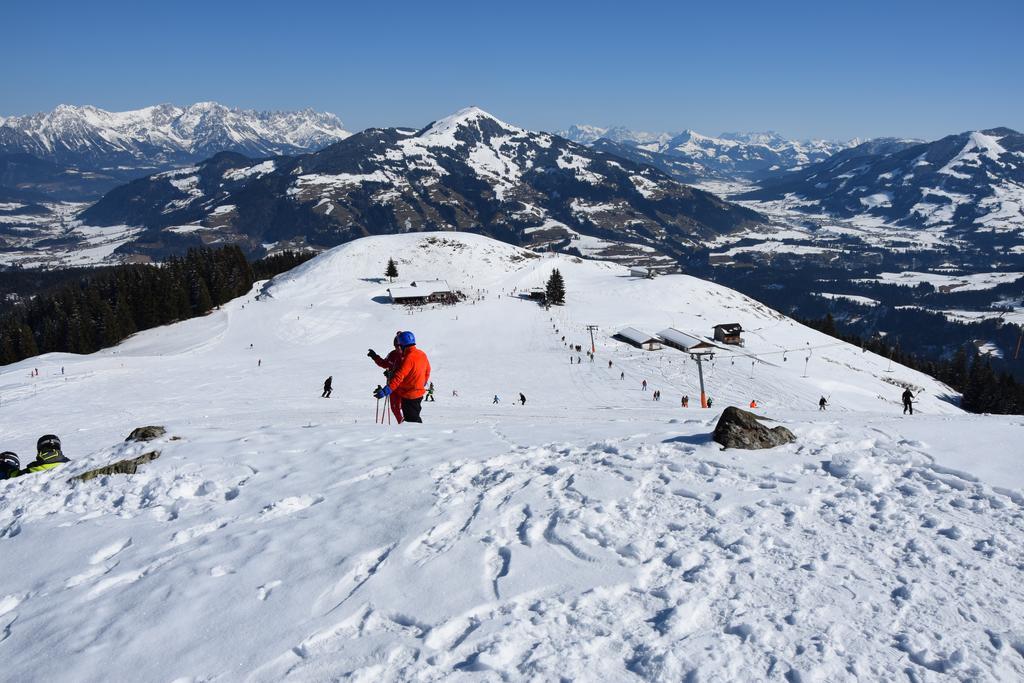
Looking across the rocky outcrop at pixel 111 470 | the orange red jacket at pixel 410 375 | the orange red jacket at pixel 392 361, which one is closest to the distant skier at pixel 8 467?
the rocky outcrop at pixel 111 470

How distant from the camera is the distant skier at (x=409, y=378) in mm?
15016

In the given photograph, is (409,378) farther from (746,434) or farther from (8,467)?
(8,467)

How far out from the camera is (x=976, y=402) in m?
70.8

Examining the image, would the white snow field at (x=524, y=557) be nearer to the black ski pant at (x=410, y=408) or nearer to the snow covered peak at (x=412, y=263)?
the black ski pant at (x=410, y=408)

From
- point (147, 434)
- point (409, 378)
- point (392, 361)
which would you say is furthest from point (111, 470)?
point (409, 378)

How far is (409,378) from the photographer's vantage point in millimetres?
15891

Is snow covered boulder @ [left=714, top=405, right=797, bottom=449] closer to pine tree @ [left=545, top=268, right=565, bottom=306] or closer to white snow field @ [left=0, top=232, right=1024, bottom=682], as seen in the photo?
white snow field @ [left=0, top=232, right=1024, bottom=682]

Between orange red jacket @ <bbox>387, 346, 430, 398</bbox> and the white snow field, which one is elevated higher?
orange red jacket @ <bbox>387, 346, 430, 398</bbox>

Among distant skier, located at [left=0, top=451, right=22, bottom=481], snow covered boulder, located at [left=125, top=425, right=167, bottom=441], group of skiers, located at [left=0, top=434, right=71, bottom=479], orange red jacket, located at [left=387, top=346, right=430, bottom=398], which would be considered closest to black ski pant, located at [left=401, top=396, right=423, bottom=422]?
orange red jacket, located at [left=387, top=346, right=430, bottom=398]

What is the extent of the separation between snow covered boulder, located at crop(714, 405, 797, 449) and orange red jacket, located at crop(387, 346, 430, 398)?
7623mm

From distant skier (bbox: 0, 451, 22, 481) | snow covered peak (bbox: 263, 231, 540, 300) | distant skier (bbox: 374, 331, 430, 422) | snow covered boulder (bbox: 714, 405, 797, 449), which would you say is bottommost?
snow covered boulder (bbox: 714, 405, 797, 449)

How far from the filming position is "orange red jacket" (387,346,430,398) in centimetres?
1530

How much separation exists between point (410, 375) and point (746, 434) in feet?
28.9

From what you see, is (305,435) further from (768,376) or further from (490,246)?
(490,246)
